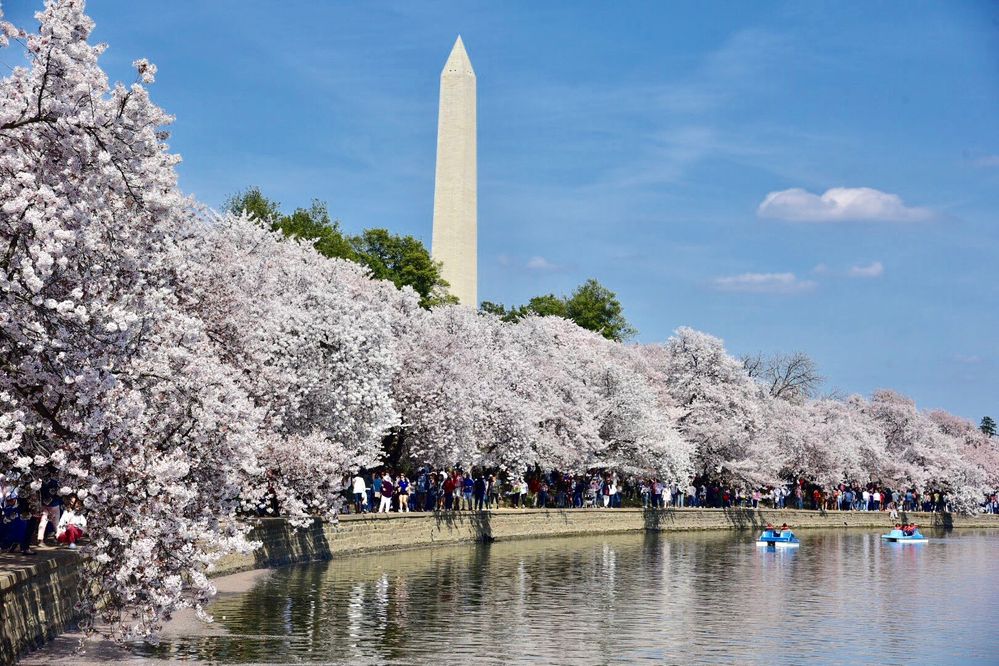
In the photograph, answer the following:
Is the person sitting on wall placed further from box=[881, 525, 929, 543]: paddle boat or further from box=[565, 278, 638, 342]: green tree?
box=[565, 278, 638, 342]: green tree

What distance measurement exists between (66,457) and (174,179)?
4627mm

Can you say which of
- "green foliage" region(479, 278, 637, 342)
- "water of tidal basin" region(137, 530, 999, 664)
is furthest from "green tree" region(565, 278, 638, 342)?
"water of tidal basin" region(137, 530, 999, 664)

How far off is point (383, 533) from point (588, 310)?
75.9 metres

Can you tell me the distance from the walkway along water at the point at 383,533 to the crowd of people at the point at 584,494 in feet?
3.64

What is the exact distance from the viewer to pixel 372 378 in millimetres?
41312

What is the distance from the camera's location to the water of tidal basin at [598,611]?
2555 centimetres

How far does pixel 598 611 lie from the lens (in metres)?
32.2

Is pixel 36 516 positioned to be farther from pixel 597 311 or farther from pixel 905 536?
pixel 597 311

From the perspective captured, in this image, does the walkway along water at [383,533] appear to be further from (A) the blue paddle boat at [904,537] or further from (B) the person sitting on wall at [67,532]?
(A) the blue paddle boat at [904,537]

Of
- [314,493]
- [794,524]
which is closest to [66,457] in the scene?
[314,493]

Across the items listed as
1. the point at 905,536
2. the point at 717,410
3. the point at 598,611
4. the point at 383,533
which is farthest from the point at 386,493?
the point at 717,410

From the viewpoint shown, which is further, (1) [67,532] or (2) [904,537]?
(2) [904,537]

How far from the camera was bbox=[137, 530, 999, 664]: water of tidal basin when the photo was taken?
25.5 m

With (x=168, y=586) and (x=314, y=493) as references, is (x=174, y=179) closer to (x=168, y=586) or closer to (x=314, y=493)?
(x=168, y=586)
